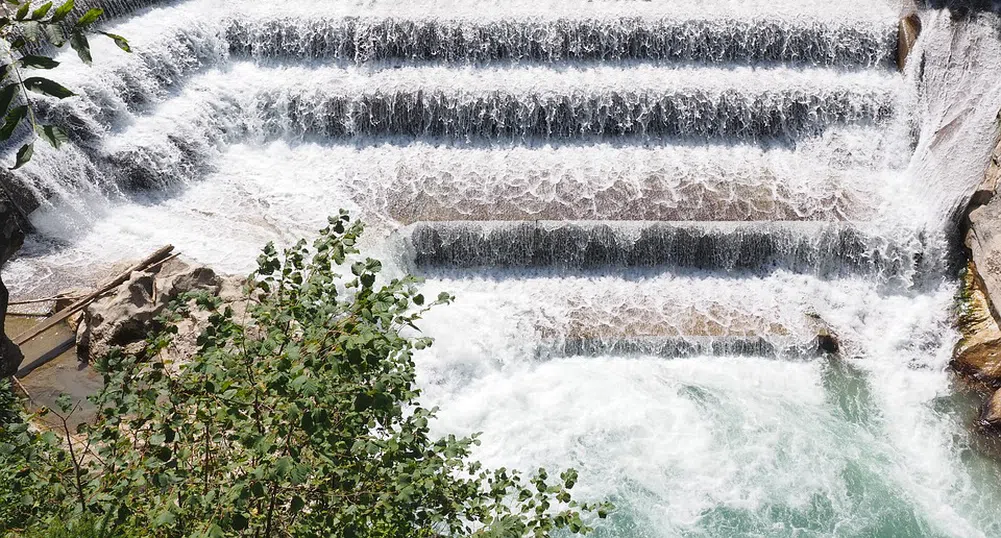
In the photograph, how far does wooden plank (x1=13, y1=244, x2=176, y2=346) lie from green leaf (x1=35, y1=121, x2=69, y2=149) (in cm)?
793

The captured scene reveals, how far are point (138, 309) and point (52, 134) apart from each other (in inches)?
293

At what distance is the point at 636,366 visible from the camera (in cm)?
1014

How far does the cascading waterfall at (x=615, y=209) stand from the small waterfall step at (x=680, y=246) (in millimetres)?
41

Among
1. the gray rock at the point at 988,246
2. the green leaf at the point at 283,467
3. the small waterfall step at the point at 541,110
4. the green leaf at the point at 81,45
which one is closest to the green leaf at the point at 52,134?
the green leaf at the point at 81,45

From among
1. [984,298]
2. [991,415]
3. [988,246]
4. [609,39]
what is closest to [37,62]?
[991,415]

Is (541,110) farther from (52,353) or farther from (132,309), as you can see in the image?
(52,353)

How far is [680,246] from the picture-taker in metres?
11.2

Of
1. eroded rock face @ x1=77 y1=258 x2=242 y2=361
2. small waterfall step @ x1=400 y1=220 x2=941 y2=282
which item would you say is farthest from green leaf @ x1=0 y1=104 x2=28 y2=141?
small waterfall step @ x1=400 y1=220 x2=941 y2=282

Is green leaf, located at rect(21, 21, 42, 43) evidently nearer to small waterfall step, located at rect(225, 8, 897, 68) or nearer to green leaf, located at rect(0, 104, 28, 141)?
green leaf, located at rect(0, 104, 28, 141)

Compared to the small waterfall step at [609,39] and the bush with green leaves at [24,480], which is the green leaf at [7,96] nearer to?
the bush with green leaves at [24,480]

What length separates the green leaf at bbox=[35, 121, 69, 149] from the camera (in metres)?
2.40

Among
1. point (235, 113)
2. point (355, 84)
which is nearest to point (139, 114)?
point (235, 113)

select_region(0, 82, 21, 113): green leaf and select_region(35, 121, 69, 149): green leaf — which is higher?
select_region(0, 82, 21, 113): green leaf

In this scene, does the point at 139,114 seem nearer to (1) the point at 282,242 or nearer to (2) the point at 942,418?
(1) the point at 282,242
